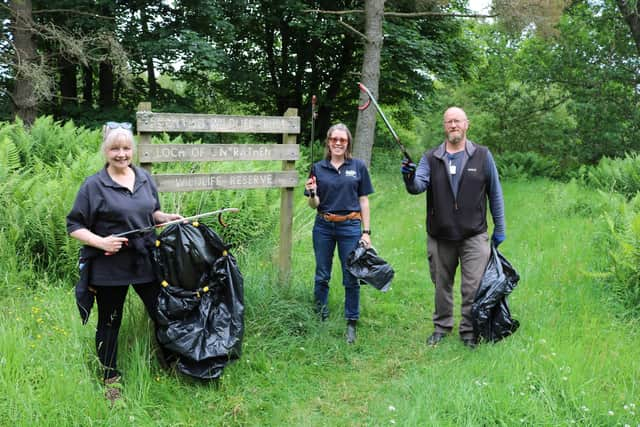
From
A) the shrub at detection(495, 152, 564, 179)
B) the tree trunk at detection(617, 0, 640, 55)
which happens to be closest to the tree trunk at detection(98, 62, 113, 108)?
the shrub at detection(495, 152, 564, 179)

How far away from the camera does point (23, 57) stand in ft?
36.5

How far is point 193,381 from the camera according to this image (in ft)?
11.8

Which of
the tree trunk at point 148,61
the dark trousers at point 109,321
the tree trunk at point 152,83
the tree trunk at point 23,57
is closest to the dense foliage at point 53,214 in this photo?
the dark trousers at point 109,321

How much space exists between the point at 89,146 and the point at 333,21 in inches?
311

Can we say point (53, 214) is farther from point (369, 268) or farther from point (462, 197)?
point (462, 197)

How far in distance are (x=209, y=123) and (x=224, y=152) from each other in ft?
0.91

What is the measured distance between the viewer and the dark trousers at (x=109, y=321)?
10.6 feet

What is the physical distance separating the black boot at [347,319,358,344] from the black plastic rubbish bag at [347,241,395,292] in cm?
53

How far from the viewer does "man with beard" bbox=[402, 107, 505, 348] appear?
14.0 ft

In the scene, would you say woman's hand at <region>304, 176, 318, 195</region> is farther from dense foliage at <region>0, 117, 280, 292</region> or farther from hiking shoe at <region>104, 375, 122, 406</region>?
dense foliage at <region>0, 117, 280, 292</region>

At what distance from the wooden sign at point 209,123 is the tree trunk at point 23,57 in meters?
8.40

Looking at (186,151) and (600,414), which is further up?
(186,151)

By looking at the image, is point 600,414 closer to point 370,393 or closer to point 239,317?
point 370,393

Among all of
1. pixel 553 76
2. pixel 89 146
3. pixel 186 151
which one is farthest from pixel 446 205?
pixel 553 76
